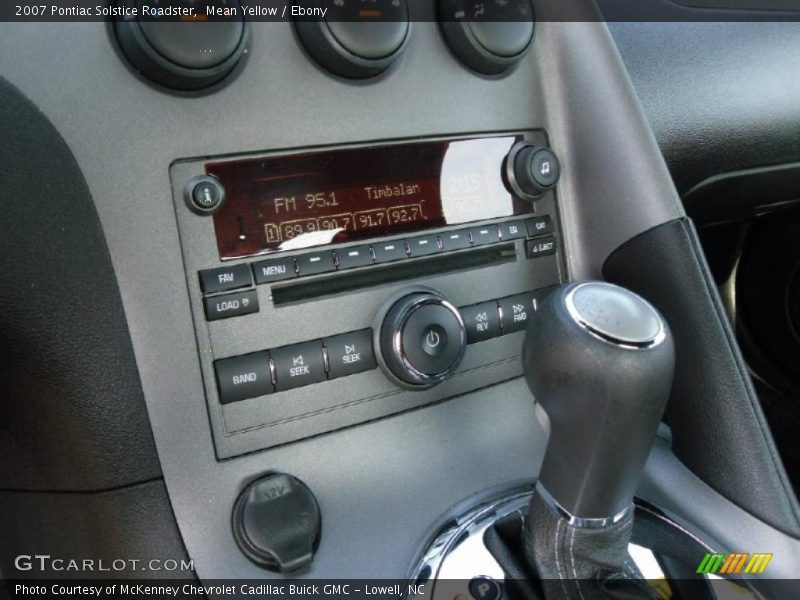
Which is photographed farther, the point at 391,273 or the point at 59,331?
the point at 391,273

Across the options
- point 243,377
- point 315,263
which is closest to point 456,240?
point 315,263

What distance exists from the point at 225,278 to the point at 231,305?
3 cm

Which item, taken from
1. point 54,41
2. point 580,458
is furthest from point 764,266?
point 54,41

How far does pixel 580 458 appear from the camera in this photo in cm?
56

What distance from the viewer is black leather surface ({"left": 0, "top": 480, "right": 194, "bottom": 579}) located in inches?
24.5

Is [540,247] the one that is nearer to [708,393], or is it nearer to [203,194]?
[708,393]

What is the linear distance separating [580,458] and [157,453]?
366 mm

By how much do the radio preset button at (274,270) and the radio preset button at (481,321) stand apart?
0.19 meters

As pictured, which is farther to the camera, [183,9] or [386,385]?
[386,385]

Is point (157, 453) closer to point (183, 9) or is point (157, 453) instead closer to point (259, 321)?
point (259, 321)

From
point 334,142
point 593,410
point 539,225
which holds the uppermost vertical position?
point 334,142

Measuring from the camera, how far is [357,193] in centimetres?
71

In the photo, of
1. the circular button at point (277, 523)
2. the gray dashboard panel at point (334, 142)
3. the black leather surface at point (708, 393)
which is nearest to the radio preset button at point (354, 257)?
the gray dashboard panel at point (334, 142)

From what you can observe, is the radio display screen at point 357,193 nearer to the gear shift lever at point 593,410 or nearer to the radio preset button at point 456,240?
the radio preset button at point 456,240
